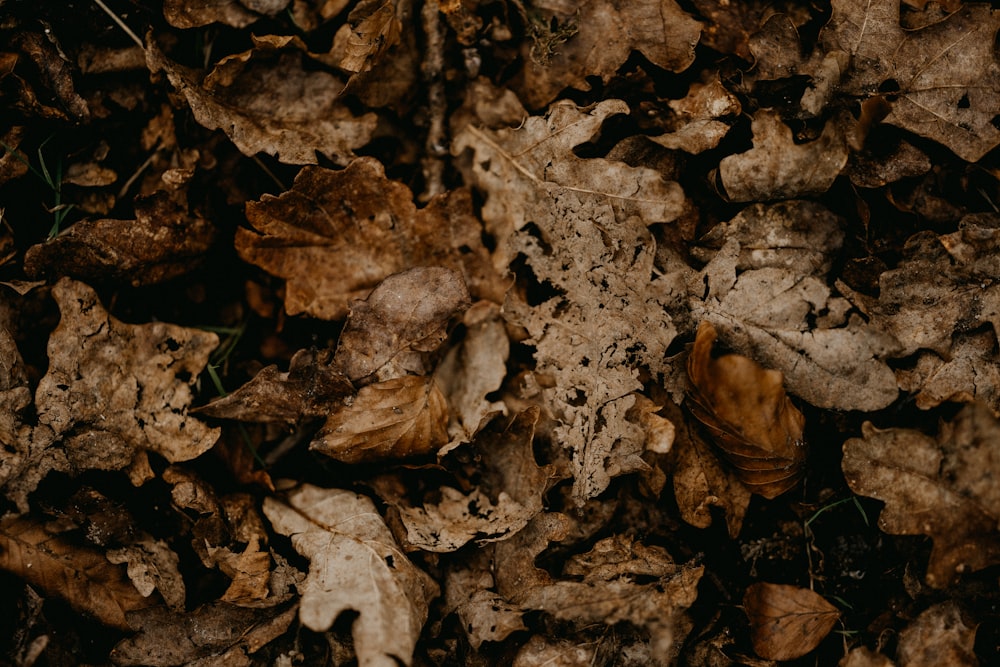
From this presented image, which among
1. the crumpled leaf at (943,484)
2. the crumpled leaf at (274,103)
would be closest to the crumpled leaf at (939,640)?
the crumpled leaf at (943,484)

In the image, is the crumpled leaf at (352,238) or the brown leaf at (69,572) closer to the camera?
the brown leaf at (69,572)

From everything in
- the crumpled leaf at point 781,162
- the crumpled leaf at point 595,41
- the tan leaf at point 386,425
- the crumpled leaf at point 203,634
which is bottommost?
the crumpled leaf at point 203,634

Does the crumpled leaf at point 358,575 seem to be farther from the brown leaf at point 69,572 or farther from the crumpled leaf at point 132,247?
the crumpled leaf at point 132,247

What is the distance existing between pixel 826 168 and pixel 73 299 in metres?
2.52

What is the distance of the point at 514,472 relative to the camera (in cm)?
218

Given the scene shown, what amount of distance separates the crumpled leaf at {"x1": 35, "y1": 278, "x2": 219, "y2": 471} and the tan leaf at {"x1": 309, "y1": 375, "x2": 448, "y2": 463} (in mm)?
431

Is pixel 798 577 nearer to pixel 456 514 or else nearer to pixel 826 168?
pixel 456 514

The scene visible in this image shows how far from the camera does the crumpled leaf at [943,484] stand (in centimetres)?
186

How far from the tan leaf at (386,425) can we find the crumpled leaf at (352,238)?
37cm

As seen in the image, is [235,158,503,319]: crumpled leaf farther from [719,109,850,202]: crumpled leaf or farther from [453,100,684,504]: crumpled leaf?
[719,109,850,202]: crumpled leaf

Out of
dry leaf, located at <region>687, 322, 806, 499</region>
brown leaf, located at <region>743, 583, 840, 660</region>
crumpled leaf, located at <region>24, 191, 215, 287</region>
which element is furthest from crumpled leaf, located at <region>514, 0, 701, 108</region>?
brown leaf, located at <region>743, 583, 840, 660</region>

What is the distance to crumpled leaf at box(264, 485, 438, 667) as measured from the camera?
1930 millimetres

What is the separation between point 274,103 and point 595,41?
117 cm

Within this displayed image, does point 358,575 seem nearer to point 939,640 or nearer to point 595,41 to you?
point 939,640
